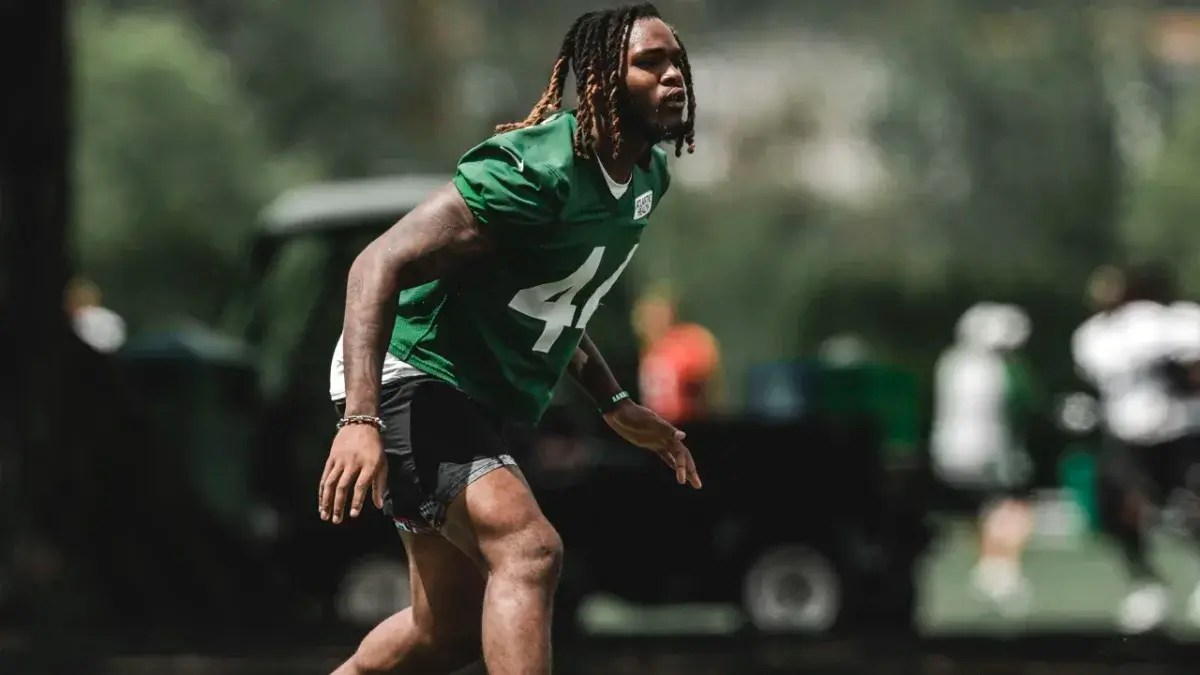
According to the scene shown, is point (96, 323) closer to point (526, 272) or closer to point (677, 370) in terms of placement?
point (677, 370)

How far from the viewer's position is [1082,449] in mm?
23594

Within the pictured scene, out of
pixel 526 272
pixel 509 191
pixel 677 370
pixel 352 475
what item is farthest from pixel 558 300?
pixel 677 370

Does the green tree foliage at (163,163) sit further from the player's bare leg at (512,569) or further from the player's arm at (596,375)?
the player's bare leg at (512,569)

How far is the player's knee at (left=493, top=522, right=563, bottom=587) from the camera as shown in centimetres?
500

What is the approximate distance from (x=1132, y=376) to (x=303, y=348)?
4322 millimetres

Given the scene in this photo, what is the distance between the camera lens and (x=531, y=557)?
5.00 metres

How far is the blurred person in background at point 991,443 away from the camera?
645 inches

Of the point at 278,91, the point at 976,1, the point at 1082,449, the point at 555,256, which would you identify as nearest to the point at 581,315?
the point at 555,256

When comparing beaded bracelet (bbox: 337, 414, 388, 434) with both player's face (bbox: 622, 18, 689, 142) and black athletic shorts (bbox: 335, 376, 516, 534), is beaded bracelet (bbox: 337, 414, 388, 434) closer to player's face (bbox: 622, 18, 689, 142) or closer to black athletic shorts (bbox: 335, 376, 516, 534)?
black athletic shorts (bbox: 335, 376, 516, 534)

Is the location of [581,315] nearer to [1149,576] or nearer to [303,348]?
[303,348]

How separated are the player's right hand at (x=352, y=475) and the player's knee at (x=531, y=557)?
315 millimetres

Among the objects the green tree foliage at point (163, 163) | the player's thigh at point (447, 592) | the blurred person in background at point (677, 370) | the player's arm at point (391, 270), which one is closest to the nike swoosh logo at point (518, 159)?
the player's arm at point (391, 270)

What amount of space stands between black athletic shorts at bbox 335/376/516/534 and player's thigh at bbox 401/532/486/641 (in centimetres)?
9

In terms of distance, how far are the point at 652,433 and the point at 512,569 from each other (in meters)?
0.96
